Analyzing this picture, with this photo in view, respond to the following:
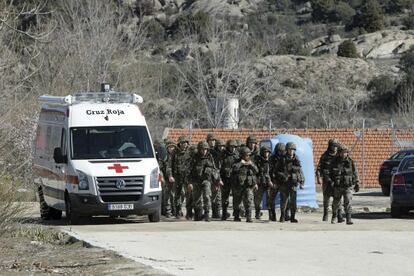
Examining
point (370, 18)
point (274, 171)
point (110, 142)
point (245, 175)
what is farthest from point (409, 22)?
point (110, 142)

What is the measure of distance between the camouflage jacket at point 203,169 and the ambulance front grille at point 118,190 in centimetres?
182

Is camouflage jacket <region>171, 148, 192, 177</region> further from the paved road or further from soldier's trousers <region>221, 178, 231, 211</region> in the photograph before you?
the paved road

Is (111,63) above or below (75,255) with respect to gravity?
above

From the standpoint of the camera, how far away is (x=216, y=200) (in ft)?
76.1

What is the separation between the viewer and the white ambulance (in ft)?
67.6

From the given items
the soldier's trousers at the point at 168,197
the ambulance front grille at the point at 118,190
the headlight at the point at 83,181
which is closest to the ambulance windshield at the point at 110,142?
the headlight at the point at 83,181

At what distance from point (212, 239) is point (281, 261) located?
3.45 meters

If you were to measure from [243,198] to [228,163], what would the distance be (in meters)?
0.94

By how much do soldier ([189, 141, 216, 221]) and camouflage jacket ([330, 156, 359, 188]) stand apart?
262cm

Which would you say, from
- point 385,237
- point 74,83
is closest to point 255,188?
point 385,237

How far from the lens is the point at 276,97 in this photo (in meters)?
75.9

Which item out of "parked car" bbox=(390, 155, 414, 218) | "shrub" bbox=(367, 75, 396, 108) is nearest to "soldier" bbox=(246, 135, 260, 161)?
"parked car" bbox=(390, 155, 414, 218)

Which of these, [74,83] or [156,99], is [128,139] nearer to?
[74,83]

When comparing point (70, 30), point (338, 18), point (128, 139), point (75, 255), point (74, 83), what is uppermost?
point (338, 18)
